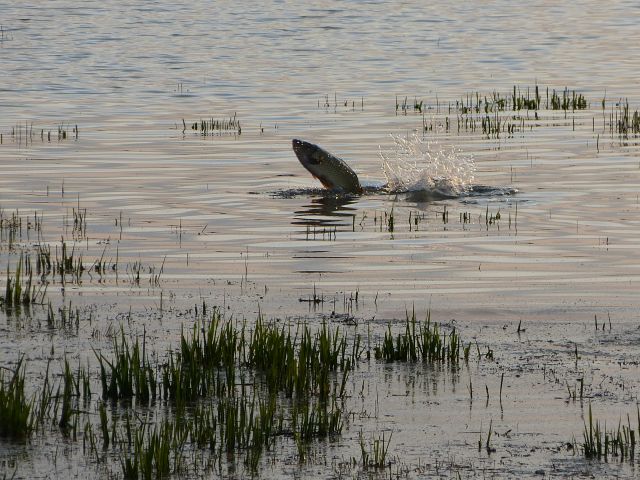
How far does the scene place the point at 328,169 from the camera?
17.2 metres

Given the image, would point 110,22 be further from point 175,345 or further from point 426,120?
point 175,345

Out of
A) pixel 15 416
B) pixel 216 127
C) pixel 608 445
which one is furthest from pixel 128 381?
pixel 216 127

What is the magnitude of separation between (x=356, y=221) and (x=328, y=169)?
2.04 metres

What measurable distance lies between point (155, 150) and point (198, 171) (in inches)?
101

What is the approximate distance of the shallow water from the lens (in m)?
7.89

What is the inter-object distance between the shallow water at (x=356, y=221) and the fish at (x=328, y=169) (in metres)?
0.26

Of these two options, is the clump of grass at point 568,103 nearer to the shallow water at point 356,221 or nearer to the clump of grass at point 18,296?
the shallow water at point 356,221

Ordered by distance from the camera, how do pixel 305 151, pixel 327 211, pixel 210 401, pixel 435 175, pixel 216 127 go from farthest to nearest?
1. pixel 216 127
2. pixel 435 175
3. pixel 305 151
4. pixel 327 211
5. pixel 210 401

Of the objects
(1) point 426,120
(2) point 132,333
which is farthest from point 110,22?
(2) point 132,333

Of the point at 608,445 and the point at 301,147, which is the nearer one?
the point at 608,445

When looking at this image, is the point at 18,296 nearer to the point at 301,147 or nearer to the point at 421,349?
the point at 421,349

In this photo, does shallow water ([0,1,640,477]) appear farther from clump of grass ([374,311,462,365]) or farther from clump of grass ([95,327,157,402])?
clump of grass ([95,327,157,402])

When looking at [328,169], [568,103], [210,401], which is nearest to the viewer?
[210,401]

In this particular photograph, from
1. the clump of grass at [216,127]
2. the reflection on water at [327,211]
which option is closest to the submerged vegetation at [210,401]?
the reflection on water at [327,211]
